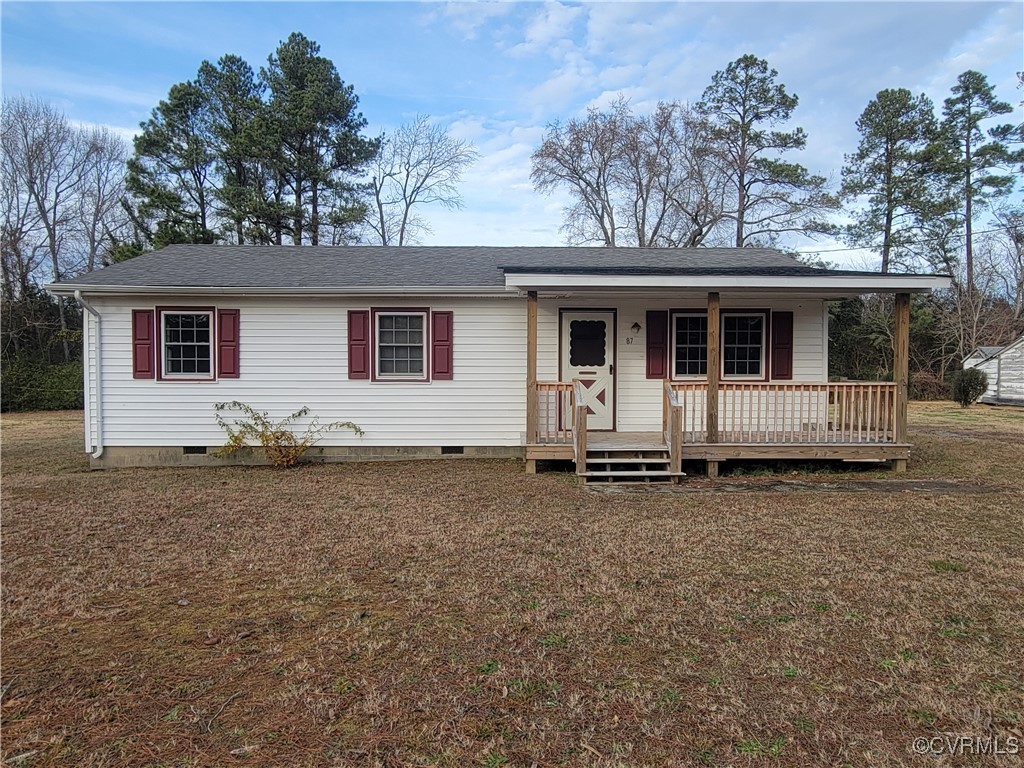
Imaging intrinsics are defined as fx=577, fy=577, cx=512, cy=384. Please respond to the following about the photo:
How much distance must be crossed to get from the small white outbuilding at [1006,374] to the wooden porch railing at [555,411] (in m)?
19.1

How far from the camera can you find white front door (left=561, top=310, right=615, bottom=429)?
9.30 metres

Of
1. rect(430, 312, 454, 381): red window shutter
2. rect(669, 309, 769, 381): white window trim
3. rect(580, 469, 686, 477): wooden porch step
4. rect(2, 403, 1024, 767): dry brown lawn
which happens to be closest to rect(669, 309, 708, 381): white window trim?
rect(669, 309, 769, 381): white window trim

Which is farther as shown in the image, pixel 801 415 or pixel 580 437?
pixel 801 415

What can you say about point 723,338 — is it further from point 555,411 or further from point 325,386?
point 325,386

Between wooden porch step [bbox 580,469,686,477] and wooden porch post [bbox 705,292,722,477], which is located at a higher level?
wooden porch post [bbox 705,292,722,477]

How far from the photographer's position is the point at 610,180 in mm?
27141

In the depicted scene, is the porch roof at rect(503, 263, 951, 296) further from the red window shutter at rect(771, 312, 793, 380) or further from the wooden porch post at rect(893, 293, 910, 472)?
the red window shutter at rect(771, 312, 793, 380)

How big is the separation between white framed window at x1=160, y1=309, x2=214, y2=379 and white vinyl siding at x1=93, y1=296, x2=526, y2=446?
213 millimetres

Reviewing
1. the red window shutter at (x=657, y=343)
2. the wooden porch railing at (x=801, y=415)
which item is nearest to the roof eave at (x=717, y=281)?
the wooden porch railing at (x=801, y=415)

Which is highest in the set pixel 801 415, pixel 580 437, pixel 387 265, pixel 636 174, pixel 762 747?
pixel 636 174

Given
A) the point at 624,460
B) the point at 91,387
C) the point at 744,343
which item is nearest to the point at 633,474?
the point at 624,460

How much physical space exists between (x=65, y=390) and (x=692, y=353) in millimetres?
21586

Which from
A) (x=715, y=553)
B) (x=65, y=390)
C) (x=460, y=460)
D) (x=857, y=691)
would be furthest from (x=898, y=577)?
(x=65, y=390)

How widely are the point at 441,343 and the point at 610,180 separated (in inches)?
821
